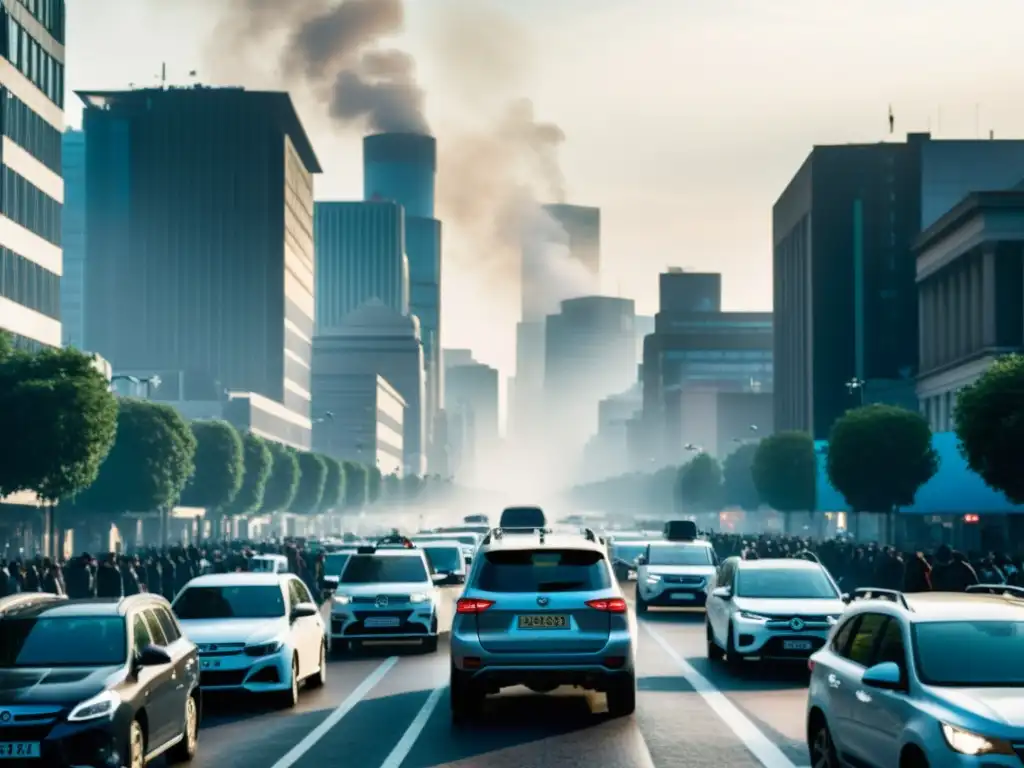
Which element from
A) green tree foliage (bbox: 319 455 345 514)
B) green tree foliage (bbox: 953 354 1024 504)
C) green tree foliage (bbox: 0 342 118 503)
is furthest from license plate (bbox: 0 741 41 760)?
green tree foliage (bbox: 319 455 345 514)

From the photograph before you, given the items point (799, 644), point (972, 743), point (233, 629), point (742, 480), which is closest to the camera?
point (972, 743)

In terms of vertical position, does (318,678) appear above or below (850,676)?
below

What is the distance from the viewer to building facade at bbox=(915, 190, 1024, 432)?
125 meters

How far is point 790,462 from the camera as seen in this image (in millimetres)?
134125

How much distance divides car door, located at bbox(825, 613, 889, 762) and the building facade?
352ft

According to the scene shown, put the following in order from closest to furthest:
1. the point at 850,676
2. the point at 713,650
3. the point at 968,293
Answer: the point at 850,676 → the point at 713,650 → the point at 968,293

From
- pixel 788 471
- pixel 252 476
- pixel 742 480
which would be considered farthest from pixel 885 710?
pixel 742 480

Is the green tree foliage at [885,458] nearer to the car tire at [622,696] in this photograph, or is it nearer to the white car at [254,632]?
the white car at [254,632]

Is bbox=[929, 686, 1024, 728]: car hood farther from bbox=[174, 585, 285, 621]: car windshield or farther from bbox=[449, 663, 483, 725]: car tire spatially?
bbox=[174, 585, 285, 621]: car windshield

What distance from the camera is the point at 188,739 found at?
15797 millimetres

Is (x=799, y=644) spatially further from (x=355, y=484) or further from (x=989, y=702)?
(x=355, y=484)

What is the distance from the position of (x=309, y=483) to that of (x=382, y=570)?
129496 mm

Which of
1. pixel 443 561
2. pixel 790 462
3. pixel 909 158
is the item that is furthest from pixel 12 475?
pixel 909 158

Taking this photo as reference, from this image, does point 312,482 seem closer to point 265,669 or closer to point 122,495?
point 122,495
